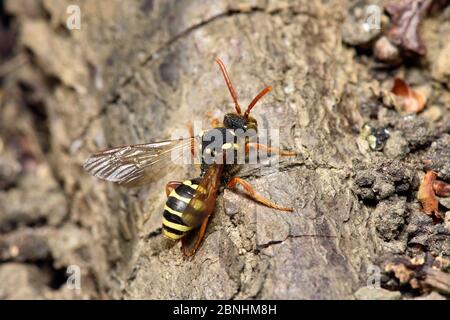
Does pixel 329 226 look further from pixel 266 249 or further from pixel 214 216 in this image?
pixel 214 216

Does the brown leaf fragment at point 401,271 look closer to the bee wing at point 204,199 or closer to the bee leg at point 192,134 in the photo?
the bee wing at point 204,199

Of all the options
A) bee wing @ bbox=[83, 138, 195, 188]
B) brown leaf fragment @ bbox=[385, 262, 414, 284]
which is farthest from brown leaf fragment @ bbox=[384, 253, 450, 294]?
bee wing @ bbox=[83, 138, 195, 188]

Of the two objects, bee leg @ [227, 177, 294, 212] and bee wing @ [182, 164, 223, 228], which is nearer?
bee wing @ [182, 164, 223, 228]

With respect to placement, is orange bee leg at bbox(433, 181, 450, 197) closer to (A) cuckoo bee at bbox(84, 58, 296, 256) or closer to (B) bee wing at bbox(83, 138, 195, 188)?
(A) cuckoo bee at bbox(84, 58, 296, 256)

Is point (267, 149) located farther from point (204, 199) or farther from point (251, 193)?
point (204, 199)

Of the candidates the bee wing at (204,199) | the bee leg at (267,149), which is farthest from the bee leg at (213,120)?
the bee wing at (204,199)

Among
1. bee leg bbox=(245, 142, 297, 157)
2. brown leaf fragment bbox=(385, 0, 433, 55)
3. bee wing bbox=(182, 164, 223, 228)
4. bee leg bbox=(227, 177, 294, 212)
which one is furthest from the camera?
brown leaf fragment bbox=(385, 0, 433, 55)

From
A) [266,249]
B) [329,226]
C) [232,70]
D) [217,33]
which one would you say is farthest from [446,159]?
[217,33]
